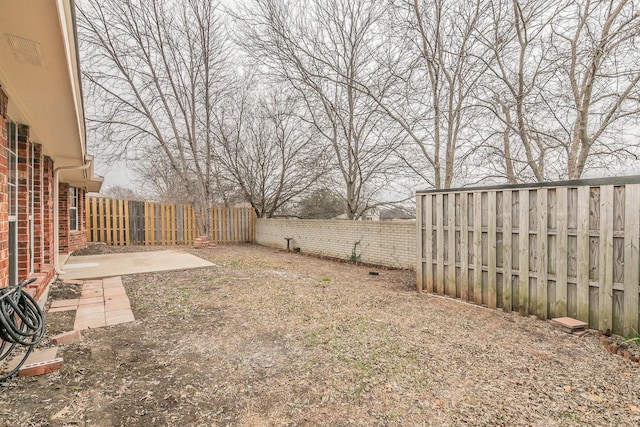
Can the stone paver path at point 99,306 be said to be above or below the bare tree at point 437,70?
below

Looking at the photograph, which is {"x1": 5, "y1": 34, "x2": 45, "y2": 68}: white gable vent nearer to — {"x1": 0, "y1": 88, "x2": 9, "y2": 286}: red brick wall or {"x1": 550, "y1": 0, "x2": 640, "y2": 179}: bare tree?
{"x1": 0, "y1": 88, "x2": 9, "y2": 286}: red brick wall

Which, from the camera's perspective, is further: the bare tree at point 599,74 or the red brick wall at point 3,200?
the bare tree at point 599,74

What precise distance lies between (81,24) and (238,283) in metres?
10.8

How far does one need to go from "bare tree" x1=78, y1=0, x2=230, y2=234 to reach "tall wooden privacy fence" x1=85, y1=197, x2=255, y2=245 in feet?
3.67

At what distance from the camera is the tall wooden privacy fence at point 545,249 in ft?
10.3

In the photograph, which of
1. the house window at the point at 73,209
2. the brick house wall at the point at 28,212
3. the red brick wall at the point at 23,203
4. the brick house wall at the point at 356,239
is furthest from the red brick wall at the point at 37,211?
the brick house wall at the point at 356,239

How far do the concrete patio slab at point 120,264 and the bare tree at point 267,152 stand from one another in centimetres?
603

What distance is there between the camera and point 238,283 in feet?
17.9

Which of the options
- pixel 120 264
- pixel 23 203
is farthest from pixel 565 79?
pixel 120 264

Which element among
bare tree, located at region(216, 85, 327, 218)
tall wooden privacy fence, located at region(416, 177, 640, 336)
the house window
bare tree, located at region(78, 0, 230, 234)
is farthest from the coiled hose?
bare tree, located at region(78, 0, 230, 234)

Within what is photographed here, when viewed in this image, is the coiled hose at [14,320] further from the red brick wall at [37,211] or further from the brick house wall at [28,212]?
the red brick wall at [37,211]

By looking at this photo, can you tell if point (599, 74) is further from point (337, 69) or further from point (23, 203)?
point (23, 203)

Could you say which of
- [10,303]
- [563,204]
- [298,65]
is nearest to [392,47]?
[298,65]

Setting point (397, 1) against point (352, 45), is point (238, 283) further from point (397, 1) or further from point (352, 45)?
point (352, 45)
